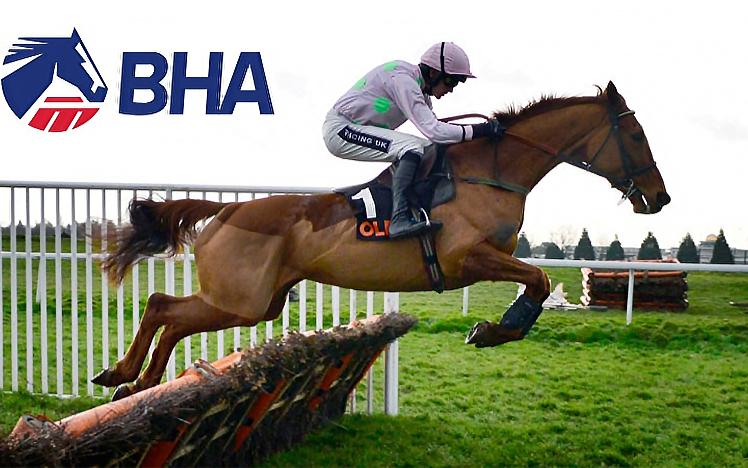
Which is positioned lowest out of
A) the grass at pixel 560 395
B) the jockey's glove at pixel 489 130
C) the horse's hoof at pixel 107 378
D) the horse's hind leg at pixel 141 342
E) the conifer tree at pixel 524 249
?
the grass at pixel 560 395

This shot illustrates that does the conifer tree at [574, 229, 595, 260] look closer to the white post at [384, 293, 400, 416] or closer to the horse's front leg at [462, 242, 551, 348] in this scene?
the white post at [384, 293, 400, 416]

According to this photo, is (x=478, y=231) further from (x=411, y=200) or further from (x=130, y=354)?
(x=130, y=354)

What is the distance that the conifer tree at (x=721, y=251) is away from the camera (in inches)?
357

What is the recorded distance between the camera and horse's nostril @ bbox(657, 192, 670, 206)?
370cm

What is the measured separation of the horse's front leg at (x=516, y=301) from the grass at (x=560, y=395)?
3.72ft

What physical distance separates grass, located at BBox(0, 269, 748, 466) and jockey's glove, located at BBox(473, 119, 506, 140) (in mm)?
1778

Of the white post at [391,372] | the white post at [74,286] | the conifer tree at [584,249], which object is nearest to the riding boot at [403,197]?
the white post at [391,372]

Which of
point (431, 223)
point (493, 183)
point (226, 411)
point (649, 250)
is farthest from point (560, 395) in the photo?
point (649, 250)

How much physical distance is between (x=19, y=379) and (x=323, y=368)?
3.03 meters

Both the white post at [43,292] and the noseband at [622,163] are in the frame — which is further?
the white post at [43,292]

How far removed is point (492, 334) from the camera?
342 centimetres

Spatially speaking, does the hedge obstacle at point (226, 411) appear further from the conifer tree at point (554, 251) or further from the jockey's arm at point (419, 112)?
the conifer tree at point (554, 251)

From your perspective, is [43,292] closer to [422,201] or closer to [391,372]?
[391,372]

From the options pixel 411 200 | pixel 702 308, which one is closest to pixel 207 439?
pixel 411 200
